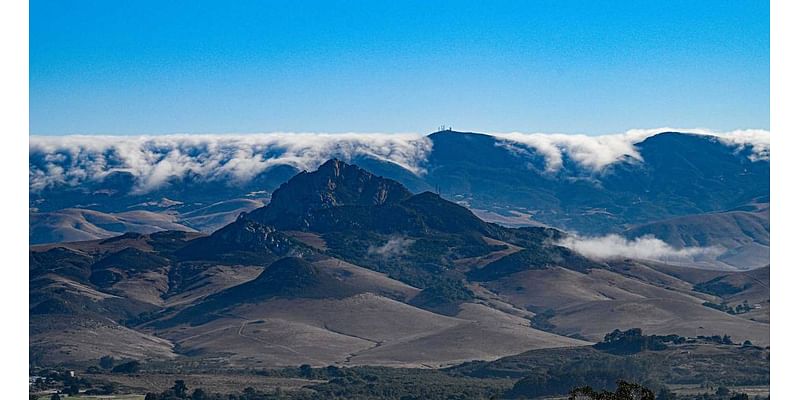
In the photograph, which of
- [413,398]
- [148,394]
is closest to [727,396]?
[413,398]
